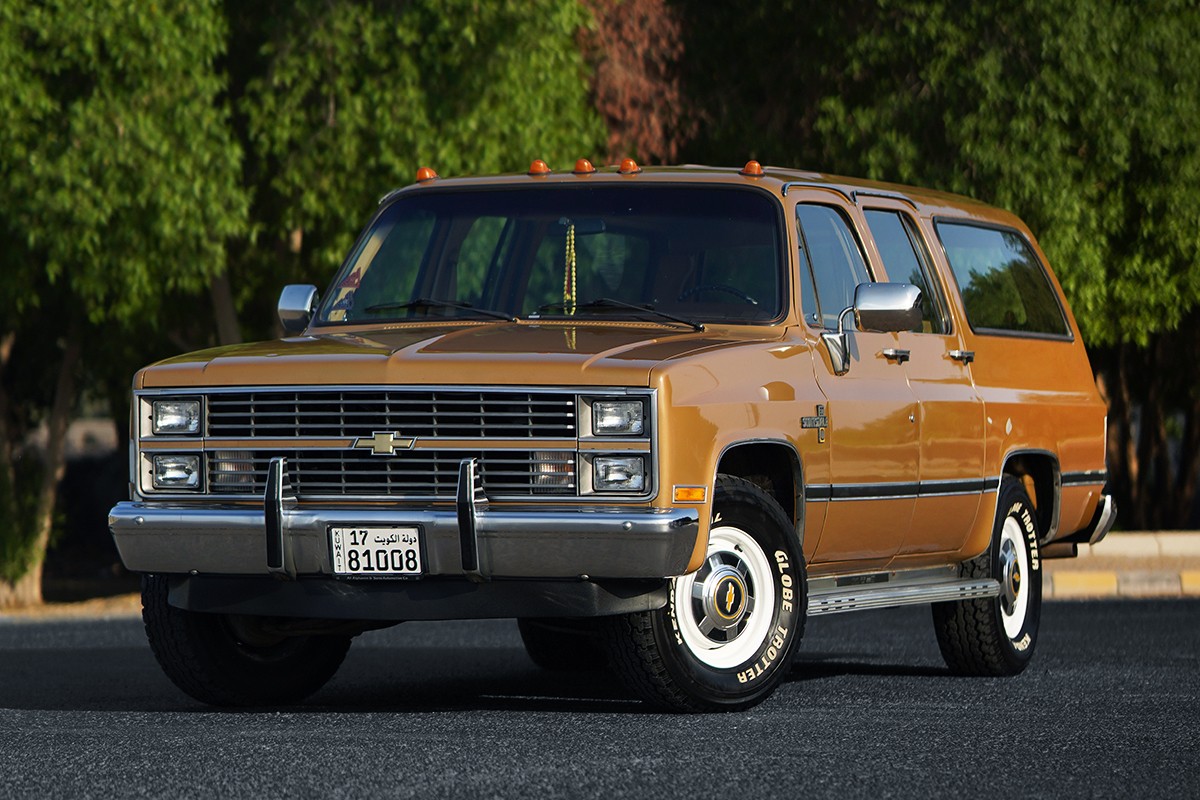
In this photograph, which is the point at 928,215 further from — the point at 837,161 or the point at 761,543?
the point at 837,161

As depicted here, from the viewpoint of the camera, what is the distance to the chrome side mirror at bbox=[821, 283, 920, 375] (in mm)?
8977

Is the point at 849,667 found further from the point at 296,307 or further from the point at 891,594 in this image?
the point at 296,307

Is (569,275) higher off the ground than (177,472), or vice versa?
(569,275)

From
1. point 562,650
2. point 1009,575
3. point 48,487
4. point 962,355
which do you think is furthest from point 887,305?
point 48,487

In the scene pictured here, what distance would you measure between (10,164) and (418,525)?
12738mm

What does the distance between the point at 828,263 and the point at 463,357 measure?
6.85 ft

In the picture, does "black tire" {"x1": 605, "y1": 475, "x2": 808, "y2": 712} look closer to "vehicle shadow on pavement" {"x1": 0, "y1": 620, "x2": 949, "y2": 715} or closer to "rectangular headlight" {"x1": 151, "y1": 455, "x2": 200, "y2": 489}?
"vehicle shadow on pavement" {"x1": 0, "y1": 620, "x2": 949, "y2": 715}

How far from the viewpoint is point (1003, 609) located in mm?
10719

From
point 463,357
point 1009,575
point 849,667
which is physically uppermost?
point 463,357

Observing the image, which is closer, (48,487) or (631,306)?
(631,306)

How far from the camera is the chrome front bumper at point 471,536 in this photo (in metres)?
7.73

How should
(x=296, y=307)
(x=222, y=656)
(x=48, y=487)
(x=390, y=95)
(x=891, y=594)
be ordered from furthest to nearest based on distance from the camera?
(x=48, y=487), (x=390, y=95), (x=296, y=307), (x=891, y=594), (x=222, y=656)

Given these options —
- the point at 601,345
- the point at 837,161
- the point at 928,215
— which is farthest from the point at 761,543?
the point at 837,161

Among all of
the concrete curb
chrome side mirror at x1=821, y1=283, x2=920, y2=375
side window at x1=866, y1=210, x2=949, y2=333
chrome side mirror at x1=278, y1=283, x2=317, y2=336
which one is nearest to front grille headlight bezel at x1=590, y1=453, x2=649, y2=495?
chrome side mirror at x1=821, y1=283, x2=920, y2=375
